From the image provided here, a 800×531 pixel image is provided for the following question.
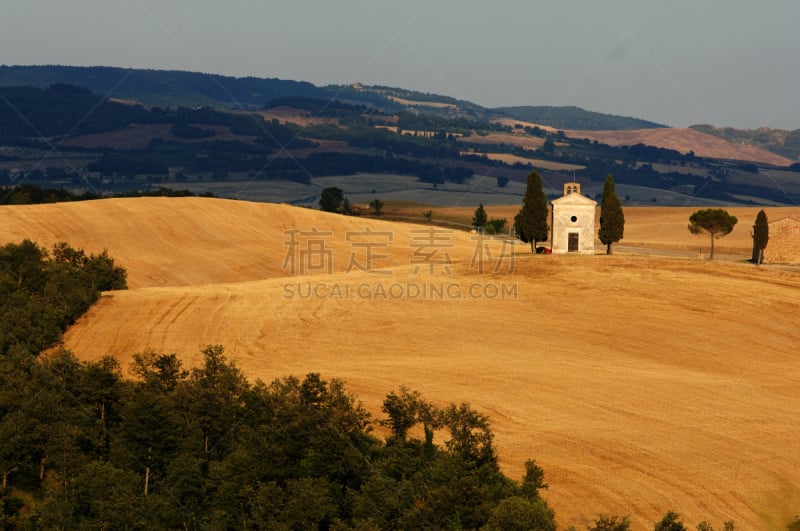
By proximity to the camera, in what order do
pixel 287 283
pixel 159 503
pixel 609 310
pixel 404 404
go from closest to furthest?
pixel 159 503, pixel 404 404, pixel 609 310, pixel 287 283

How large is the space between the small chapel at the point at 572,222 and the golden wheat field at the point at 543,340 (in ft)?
10.7

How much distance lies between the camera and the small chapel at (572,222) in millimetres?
73000

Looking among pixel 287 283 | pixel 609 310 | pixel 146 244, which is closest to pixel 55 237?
pixel 146 244

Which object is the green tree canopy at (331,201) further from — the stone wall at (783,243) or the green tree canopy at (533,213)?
the stone wall at (783,243)

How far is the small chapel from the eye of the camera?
73.0 m

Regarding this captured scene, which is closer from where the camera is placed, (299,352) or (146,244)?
(299,352)

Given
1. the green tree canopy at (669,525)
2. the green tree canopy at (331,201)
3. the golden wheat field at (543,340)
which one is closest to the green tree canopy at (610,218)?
the golden wheat field at (543,340)

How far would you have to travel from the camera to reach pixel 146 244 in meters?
87.3

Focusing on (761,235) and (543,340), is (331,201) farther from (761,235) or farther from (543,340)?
(543,340)

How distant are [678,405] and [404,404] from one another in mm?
13790

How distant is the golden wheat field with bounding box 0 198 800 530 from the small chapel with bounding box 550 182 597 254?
3.26 m

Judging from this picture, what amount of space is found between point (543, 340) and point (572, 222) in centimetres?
2097

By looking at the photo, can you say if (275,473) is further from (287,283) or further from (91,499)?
(287,283)

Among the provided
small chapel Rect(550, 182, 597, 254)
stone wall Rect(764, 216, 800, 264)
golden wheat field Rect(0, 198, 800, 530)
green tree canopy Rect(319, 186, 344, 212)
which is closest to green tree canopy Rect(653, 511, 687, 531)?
golden wheat field Rect(0, 198, 800, 530)
